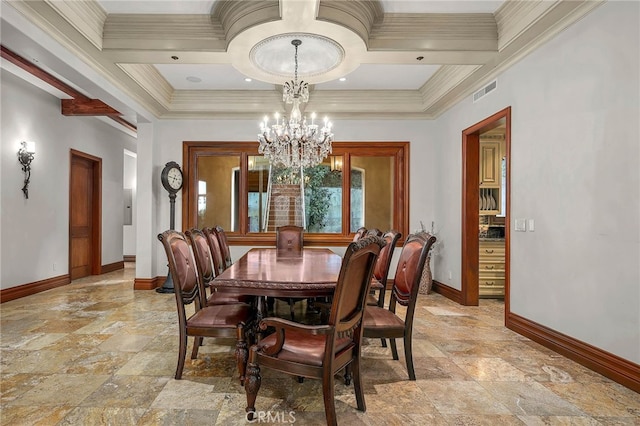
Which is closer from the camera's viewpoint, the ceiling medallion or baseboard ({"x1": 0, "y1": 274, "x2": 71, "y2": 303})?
the ceiling medallion

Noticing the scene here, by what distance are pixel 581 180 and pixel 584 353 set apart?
1.34m

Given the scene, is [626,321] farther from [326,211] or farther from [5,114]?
[5,114]

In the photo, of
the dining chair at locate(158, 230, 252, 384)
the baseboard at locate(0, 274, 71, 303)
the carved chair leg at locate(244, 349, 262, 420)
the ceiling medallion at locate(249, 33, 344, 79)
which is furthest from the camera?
the baseboard at locate(0, 274, 71, 303)

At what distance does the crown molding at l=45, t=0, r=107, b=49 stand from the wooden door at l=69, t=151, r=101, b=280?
10.7ft

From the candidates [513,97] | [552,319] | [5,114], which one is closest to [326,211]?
[513,97]

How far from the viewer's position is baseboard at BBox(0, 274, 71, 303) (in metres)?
4.30

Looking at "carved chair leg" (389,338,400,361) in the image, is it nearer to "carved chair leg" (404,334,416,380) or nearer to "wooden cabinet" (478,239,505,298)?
"carved chair leg" (404,334,416,380)

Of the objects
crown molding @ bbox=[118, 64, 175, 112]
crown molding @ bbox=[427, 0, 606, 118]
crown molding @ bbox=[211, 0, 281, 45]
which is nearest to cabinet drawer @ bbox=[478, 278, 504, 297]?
crown molding @ bbox=[427, 0, 606, 118]

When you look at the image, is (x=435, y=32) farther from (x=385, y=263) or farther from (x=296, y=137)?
(x=385, y=263)

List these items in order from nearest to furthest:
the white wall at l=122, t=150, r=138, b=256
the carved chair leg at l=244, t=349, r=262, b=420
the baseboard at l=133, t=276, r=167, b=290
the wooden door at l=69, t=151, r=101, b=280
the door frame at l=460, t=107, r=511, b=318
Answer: the carved chair leg at l=244, t=349, r=262, b=420, the door frame at l=460, t=107, r=511, b=318, the baseboard at l=133, t=276, r=167, b=290, the wooden door at l=69, t=151, r=101, b=280, the white wall at l=122, t=150, r=138, b=256

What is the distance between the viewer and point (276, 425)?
1776 millimetres

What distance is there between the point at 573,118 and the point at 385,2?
189 cm

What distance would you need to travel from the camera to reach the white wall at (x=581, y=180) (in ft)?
7.47

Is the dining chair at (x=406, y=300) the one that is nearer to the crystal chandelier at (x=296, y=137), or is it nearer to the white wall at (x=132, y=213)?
the crystal chandelier at (x=296, y=137)
